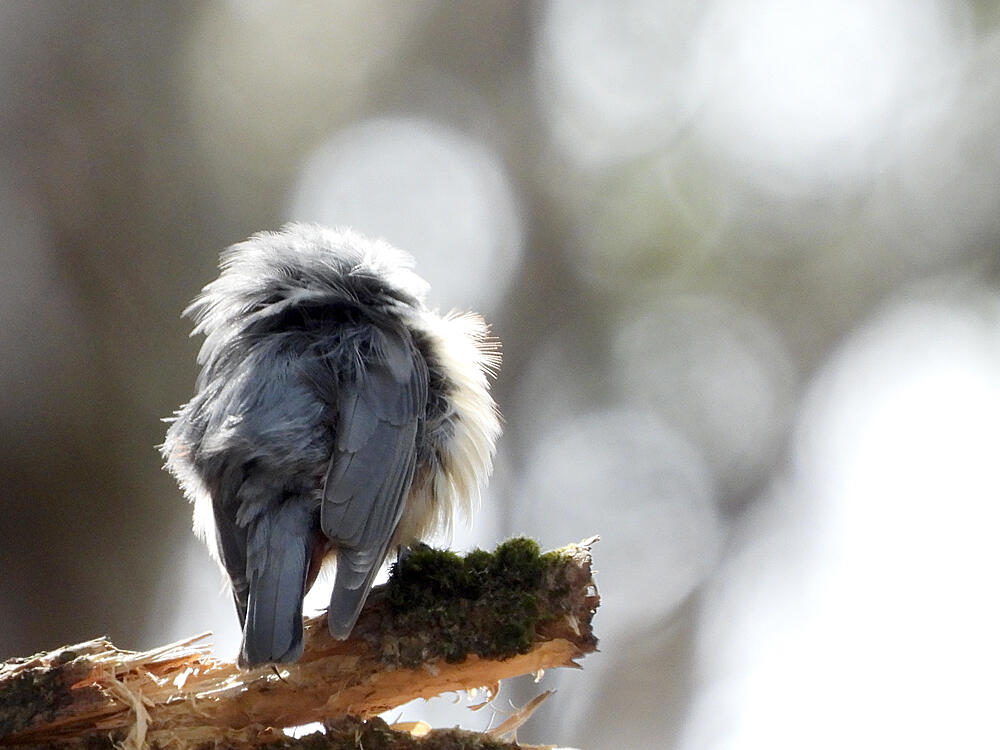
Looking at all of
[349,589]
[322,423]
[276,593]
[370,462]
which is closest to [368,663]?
[349,589]

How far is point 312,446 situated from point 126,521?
7.45 feet

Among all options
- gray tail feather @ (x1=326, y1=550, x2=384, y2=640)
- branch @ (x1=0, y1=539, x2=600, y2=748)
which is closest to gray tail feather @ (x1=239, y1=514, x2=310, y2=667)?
gray tail feather @ (x1=326, y1=550, x2=384, y2=640)

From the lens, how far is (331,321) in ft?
15.5

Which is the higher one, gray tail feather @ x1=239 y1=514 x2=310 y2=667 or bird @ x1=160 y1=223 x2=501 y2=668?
bird @ x1=160 y1=223 x2=501 y2=668

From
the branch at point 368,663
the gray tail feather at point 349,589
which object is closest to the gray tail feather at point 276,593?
the gray tail feather at point 349,589

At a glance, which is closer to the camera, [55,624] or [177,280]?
[55,624]

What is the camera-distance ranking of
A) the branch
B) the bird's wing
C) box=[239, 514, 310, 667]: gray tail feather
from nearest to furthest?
box=[239, 514, 310, 667]: gray tail feather
the branch
the bird's wing

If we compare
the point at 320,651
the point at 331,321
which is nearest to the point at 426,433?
the point at 331,321

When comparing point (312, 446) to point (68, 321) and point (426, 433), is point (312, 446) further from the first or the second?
point (68, 321)

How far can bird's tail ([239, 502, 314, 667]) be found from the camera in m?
3.35

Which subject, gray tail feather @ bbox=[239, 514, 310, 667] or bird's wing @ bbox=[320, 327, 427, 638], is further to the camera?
bird's wing @ bbox=[320, 327, 427, 638]

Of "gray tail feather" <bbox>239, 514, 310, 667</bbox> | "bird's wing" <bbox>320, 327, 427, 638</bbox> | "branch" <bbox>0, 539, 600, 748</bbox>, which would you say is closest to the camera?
"gray tail feather" <bbox>239, 514, 310, 667</bbox>

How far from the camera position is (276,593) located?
3486 mm

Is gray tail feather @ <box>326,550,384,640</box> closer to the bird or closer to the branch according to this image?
the bird
